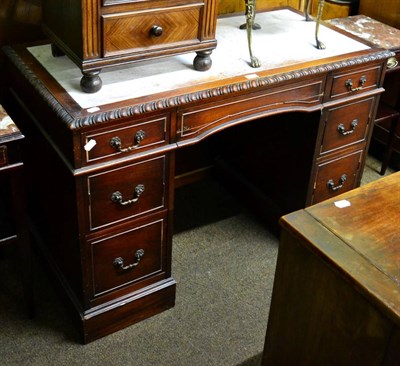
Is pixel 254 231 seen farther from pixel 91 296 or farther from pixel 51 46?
pixel 51 46

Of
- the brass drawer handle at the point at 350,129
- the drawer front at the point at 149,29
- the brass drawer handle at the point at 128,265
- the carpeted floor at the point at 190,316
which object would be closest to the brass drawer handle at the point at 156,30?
the drawer front at the point at 149,29

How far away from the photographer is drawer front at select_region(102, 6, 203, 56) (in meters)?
1.77

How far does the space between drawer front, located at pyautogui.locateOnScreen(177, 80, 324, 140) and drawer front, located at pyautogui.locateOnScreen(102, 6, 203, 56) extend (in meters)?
0.22

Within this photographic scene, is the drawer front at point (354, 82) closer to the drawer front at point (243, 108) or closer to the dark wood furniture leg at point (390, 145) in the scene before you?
the drawer front at point (243, 108)

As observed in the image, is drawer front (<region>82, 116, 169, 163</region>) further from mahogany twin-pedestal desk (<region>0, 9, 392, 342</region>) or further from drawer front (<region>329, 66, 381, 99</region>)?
drawer front (<region>329, 66, 381, 99</region>)

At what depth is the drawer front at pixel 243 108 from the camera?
6.31 ft

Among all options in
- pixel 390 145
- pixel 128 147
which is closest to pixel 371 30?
pixel 390 145

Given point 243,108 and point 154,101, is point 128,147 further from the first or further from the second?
point 243,108

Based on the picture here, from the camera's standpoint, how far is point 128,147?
1.83 meters

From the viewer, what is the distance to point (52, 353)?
6.83 feet

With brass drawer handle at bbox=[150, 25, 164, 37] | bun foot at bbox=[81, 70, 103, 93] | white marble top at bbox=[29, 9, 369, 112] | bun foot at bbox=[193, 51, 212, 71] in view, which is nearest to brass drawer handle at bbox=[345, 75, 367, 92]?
white marble top at bbox=[29, 9, 369, 112]

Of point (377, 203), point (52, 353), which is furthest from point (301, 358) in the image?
point (52, 353)

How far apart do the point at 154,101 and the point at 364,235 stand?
0.72 m

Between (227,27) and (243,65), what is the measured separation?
1.22 ft
